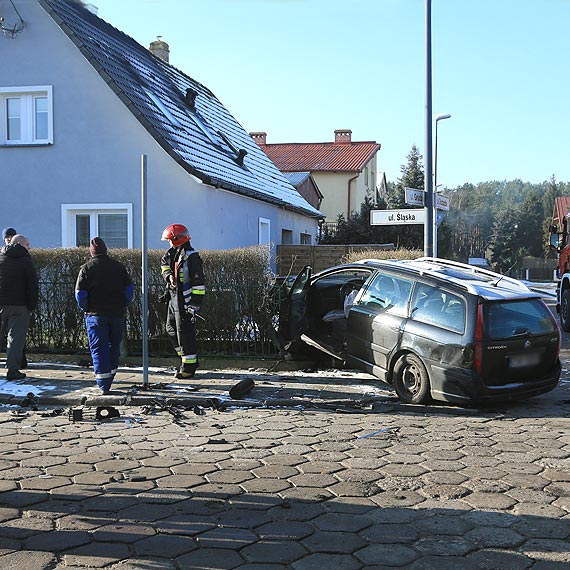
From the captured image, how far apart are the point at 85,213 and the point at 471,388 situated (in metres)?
11.0

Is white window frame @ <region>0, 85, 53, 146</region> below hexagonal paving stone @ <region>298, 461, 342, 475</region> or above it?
above

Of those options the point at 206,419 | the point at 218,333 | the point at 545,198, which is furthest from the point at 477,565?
the point at 545,198

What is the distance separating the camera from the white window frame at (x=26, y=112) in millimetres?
16188

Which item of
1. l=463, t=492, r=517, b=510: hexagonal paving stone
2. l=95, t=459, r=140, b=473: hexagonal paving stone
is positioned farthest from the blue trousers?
l=463, t=492, r=517, b=510: hexagonal paving stone

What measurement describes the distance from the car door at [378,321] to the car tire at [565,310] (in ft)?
31.1

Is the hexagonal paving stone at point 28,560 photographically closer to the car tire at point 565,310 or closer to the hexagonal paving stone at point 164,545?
the hexagonal paving stone at point 164,545

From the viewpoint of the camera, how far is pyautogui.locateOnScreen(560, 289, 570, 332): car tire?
56.6 feet

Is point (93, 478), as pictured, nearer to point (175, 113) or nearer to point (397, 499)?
point (397, 499)

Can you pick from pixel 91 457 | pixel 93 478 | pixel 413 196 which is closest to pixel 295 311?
pixel 91 457

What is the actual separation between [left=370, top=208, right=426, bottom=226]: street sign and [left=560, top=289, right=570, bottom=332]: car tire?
5.06 m

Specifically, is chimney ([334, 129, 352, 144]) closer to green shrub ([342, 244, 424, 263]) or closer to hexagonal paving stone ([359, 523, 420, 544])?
green shrub ([342, 244, 424, 263])

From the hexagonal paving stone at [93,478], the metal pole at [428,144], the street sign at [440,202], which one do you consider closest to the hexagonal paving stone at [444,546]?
the hexagonal paving stone at [93,478]

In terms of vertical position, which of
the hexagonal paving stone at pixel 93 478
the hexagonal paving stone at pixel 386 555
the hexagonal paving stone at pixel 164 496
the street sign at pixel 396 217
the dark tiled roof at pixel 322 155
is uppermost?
the dark tiled roof at pixel 322 155

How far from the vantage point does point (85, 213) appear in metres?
16.4
